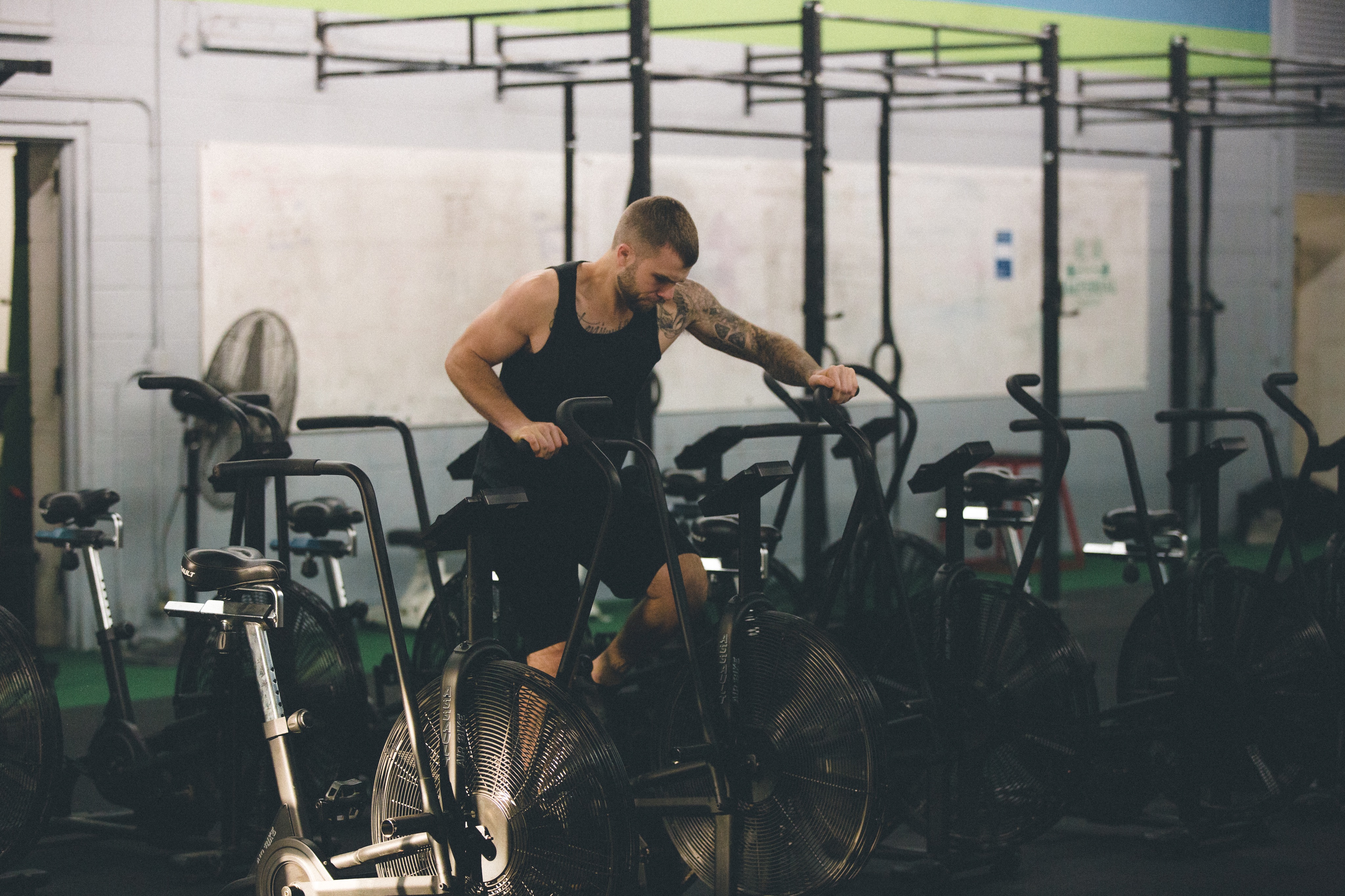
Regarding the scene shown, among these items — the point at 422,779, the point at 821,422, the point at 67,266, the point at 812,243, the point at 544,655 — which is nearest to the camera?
the point at 422,779

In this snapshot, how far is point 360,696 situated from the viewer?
134 inches

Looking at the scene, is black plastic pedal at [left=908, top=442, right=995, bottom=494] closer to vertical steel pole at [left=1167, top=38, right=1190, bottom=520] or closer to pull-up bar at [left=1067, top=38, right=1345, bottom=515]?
pull-up bar at [left=1067, top=38, right=1345, bottom=515]

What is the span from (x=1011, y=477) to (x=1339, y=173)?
6.94 metres

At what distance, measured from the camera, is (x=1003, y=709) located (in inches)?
128

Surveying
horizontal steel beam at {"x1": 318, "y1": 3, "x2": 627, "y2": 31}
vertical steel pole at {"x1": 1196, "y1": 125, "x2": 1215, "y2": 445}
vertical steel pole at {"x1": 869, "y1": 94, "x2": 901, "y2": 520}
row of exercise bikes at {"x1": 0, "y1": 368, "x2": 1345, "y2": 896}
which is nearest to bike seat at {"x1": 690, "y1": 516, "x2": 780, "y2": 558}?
row of exercise bikes at {"x1": 0, "y1": 368, "x2": 1345, "y2": 896}

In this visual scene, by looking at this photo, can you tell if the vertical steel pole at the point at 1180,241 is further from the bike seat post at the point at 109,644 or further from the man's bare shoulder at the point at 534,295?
the bike seat post at the point at 109,644

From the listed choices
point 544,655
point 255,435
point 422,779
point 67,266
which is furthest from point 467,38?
point 422,779

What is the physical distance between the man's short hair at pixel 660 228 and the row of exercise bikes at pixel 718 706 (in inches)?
15.5

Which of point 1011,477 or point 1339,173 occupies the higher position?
point 1339,173

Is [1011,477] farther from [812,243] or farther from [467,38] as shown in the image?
[467,38]

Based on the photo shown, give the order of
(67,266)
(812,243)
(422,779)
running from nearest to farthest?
(422,779) → (812,243) → (67,266)

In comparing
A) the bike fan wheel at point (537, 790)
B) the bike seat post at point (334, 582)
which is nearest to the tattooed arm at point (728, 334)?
the bike fan wheel at point (537, 790)

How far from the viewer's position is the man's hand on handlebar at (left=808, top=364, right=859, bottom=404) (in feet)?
9.55

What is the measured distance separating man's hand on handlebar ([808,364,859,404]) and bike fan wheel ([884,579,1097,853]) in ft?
1.88
